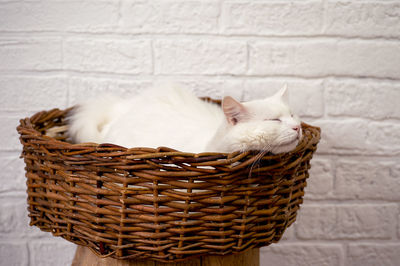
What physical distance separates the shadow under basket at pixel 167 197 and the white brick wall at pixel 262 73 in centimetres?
44

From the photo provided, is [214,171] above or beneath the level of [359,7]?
beneath

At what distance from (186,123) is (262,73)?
345 mm

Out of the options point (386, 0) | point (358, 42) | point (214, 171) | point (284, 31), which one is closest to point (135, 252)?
point (214, 171)

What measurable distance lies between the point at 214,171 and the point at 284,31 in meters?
0.62

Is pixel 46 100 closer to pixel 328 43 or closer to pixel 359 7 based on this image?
pixel 328 43

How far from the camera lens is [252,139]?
0.55 meters

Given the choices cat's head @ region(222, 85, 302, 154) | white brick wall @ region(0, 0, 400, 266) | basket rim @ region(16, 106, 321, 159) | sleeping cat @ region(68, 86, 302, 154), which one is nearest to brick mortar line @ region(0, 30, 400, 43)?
white brick wall @ region(0, 0, 400, 266)

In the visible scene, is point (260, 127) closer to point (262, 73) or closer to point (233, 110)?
point (233, 110)

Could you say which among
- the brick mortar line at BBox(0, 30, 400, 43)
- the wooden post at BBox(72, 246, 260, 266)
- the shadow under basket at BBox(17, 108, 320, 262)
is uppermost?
the brick mortar line at BBox(0, 30, 400, 43)

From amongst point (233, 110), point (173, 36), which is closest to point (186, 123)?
point (233, 110)

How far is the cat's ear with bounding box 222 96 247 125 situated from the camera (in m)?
0.57

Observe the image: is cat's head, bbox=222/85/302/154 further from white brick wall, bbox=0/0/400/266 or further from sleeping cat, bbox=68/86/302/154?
white brick wall, bbox=0/0/400/266

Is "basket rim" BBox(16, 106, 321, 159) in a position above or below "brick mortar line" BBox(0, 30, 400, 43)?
below

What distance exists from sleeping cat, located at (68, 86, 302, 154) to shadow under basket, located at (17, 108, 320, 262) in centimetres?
4
